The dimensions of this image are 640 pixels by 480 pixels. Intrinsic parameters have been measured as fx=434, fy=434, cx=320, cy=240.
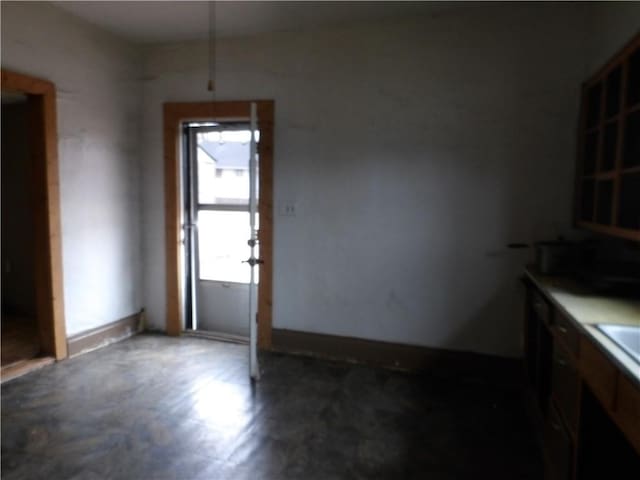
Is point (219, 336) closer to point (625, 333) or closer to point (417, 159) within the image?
point (417, 159)

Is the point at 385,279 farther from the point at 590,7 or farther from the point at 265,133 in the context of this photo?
the point at 590,7

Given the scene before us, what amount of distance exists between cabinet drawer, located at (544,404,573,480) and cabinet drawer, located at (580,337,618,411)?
1.10ft

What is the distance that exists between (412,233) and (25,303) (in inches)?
164

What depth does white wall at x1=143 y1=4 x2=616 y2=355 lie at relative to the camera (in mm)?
2996

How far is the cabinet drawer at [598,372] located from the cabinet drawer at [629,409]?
0.04 metres

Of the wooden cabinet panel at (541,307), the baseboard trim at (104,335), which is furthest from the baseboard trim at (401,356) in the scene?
the baseboard trim at (104,335)

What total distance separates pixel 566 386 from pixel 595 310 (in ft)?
1.11

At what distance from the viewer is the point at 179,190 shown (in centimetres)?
404

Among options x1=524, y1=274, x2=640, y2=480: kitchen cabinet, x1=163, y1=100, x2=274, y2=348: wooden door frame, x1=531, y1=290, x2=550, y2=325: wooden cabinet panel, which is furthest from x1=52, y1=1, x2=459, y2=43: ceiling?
x1=524, y1=274, x2=640, y2=480: kitchen cabinet

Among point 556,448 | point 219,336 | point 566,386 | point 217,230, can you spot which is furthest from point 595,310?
point 217,230

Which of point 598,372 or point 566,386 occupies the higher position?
point 598,372

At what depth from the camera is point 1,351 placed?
3570 millimetres

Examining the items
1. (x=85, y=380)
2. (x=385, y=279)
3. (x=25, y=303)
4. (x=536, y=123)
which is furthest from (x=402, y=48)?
(x=25, y=303)

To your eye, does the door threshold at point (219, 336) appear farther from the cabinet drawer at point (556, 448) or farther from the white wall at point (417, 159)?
the cabinet drawer at point (556, 448)
